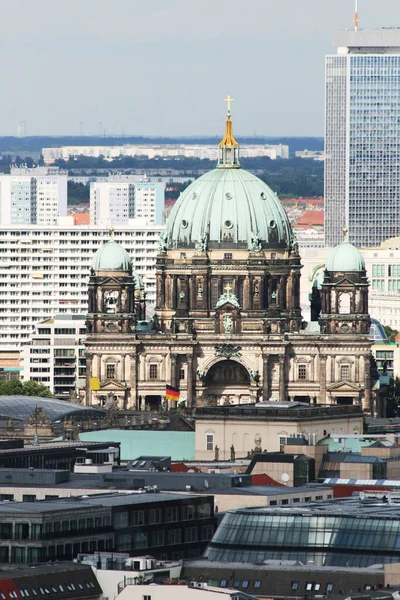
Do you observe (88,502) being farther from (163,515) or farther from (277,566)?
(277,566)

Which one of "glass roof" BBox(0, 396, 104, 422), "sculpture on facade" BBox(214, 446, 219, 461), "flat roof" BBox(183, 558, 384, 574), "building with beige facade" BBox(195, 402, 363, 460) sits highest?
"glass roof" BBox(0, 396, 104, 422)

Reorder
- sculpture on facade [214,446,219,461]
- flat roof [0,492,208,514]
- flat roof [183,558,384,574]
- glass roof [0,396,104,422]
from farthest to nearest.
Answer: glass roof [0,396,104,422], sculpture on facade [214,446,219,461], flat roof [0,492,208,514], flat roof [183,558,384,574]

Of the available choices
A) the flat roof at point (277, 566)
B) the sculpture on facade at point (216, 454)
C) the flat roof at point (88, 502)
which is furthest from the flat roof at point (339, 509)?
the sculpture on facade at point (216, 454)

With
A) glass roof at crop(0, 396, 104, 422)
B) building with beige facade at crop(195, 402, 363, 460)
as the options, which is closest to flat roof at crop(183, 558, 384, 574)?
building with beige facade at crop(195, 402, 363, 460)

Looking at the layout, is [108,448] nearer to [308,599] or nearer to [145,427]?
[145,427]

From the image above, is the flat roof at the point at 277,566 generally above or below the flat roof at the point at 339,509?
below

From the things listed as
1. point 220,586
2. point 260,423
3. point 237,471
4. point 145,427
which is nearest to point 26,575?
point 220,586

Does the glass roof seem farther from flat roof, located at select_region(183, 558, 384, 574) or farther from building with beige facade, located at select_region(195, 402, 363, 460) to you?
flat roof, located at select_region(183, 558, 384, 574)

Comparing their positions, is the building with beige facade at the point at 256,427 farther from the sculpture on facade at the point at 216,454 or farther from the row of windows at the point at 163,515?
the row of windows at the point at 163,515

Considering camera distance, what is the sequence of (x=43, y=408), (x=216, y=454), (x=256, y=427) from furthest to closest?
(x=43, y=408) < (x=256, y=427) < (x=216, y=454)

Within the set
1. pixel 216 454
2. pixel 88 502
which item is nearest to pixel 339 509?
pixel 88 502
